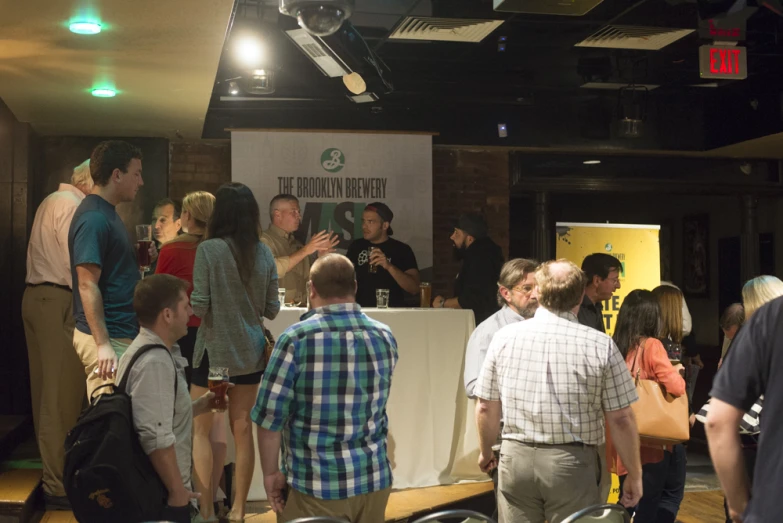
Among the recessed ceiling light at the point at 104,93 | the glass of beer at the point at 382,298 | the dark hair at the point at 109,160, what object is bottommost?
the glass of beer at the point at 382,298

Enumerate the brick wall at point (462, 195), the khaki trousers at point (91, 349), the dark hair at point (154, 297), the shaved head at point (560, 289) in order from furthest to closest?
the brick wall at point (462, 195)
the khaki trousers at point (91, 349)
the shaved head at point (560, 289)
the dark hair at point (154, 297)

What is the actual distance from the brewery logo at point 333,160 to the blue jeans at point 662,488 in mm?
3724

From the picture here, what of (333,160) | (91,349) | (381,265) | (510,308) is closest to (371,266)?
(381,265)

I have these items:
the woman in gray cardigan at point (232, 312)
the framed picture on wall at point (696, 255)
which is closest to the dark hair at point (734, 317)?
the woman in gray cardigan at point (232, 312)

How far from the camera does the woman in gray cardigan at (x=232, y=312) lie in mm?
3811

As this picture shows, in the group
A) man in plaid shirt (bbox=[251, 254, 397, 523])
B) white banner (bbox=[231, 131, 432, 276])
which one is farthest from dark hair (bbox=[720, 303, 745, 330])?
white banner (bbox=[231, 131, 432, 276])

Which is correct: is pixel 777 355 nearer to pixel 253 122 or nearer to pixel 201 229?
pixel 201 229

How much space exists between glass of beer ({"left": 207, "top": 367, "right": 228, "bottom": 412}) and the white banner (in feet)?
13.4

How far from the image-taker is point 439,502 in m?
4.77

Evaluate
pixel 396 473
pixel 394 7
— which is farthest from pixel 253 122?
pixel 396 473

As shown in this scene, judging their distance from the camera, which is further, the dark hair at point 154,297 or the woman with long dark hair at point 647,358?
the woman with long dark hair at point 647,358

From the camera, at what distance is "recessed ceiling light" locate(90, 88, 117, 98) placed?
511cm

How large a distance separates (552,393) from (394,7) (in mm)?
3469

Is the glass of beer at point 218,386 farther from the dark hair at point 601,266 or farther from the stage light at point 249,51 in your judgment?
the stage light at point 249,51
